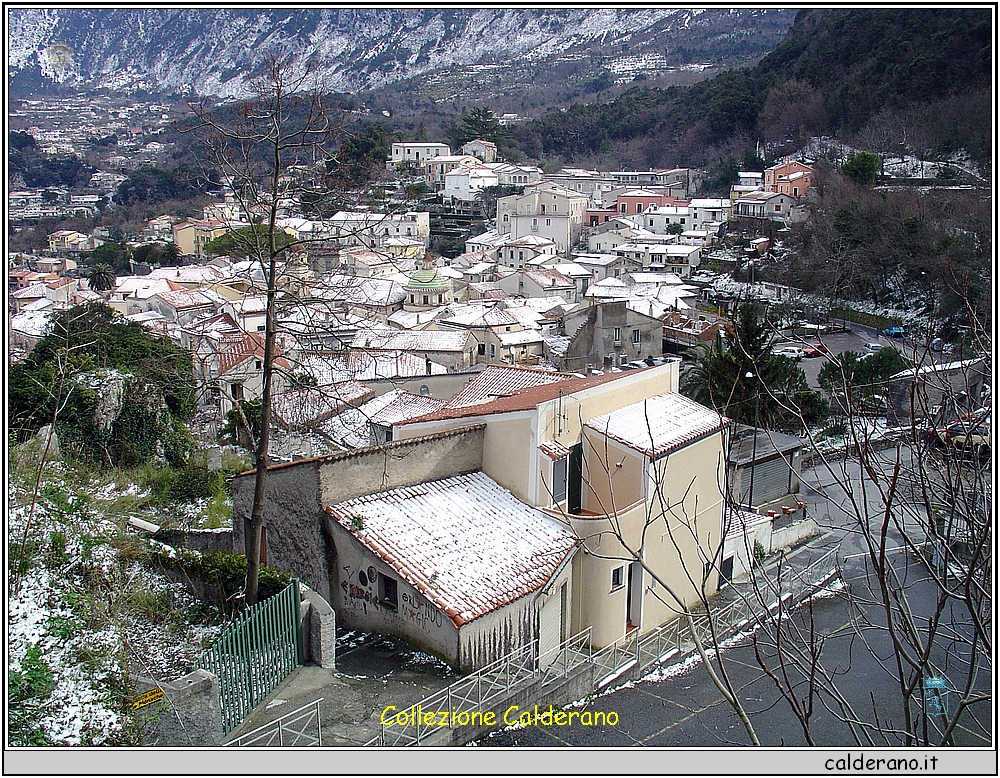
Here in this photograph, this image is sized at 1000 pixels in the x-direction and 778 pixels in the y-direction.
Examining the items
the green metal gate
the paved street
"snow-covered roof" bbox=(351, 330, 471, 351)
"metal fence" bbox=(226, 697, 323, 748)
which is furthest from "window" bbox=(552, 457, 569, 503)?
"snow-covered roof" bbox=(351, 330, 471, 351)

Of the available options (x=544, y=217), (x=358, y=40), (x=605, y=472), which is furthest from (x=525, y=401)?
(x=358, y=40)

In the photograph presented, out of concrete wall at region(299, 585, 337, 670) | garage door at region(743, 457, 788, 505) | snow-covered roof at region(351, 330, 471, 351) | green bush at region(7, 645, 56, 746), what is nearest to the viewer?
green bush at region(7, 645, 56, 746)

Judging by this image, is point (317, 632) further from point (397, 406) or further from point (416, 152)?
point (416, 152)

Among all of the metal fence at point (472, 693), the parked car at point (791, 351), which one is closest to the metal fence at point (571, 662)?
the metal fence at point (472, 693)

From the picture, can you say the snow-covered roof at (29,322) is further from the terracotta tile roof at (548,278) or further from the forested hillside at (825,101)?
the forested hillside at (825,101)

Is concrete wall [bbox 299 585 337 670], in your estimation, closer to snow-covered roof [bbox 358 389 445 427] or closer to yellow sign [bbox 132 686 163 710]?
yellow sign [bbox 132 686 163 710]

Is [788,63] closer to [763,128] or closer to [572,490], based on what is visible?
[763,128]
